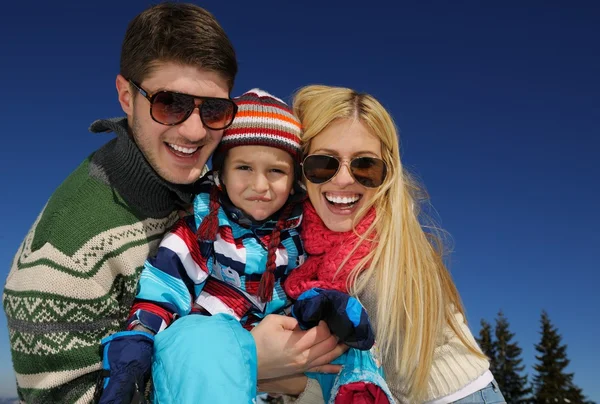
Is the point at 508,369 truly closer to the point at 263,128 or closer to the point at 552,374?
the point at 552,374

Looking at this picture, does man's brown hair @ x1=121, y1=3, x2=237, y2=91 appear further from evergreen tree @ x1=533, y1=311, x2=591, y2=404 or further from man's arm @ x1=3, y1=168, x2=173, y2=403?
evergreen tree @ x1=533, y1=311, x2=591, y2=404

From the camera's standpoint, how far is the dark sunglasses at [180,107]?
442 centimetres

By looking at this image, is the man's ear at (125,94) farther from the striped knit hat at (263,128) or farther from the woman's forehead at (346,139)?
the woman's forehead at (346,139)

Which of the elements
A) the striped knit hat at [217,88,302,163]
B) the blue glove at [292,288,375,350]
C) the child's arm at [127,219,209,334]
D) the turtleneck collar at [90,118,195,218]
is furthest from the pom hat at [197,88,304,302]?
the blue glove at [292,288,375,350]

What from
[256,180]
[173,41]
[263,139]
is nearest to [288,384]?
[256,180]

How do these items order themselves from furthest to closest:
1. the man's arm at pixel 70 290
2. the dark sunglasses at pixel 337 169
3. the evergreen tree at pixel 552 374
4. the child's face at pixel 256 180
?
the evergreen tree at pixel 552 374
the dark sunglasses at pixel 337 169
the child's face at pixel 256 180
the man's arm at pixel 70 290

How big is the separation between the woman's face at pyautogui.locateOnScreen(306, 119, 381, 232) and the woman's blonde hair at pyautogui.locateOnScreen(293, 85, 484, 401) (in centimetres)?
8

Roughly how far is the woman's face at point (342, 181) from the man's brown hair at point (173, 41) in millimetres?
1142

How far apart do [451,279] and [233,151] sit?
8.12 ft

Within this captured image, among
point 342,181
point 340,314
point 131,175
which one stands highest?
point 342,181

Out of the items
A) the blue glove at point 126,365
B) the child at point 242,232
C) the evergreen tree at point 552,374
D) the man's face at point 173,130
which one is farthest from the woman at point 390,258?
the evergreen tree at point 552,374

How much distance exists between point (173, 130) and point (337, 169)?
151cm

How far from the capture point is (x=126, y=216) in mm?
4352

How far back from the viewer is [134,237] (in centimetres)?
435
